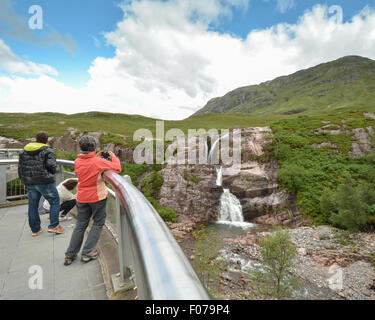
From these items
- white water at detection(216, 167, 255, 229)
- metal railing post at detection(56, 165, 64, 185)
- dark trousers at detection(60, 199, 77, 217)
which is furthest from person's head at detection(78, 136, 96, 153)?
white water at detection(216, 167, 255, 229)

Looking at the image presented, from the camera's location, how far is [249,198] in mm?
22125

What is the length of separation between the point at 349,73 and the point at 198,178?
207 m

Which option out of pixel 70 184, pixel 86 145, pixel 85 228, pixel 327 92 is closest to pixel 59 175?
pixel 70 184

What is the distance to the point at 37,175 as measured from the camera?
4.38m

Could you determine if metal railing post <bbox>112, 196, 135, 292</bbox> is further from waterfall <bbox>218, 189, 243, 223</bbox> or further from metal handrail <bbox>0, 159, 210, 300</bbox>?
waterfall <bbox>218, 189, 243, 223</bbox>

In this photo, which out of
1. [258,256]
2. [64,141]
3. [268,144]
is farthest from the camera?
[64,141]

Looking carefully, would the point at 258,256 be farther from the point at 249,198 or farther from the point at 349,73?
the point at 349,73

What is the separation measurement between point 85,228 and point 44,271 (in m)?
0.86

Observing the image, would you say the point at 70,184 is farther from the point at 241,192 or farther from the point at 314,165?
the point at 314,165

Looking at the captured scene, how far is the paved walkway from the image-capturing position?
272 cm

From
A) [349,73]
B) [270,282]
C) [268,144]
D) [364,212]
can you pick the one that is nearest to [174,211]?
[270,282]

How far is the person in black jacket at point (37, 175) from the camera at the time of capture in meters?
4.37

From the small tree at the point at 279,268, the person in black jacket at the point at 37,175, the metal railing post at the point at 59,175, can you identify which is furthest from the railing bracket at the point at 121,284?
the small tree at the point at 279,268
